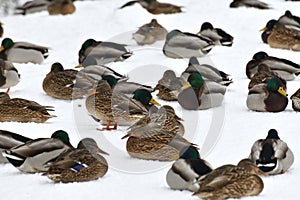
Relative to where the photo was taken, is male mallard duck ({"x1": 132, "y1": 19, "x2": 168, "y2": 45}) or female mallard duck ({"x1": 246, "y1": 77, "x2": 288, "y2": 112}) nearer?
female mallard duck ({"x1": 246, "y1": 77, "x2": 288, "y2": 112})

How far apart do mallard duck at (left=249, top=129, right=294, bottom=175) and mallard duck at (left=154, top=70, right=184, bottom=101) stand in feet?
11.2

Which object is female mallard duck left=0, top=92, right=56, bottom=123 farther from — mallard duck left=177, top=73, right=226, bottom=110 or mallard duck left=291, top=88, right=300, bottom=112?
mallard duck left=291, top=88, right=300, bottom=112

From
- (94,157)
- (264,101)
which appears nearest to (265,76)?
(264,101)

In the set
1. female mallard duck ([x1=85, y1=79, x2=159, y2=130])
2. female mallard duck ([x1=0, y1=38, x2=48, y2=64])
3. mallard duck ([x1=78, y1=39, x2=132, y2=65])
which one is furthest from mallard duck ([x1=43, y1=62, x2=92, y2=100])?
female mallard duck ([x1=0, y1=38, x2=48, y2=64])

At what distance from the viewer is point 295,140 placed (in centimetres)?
872

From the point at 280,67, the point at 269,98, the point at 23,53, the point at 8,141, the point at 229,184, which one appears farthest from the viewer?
the point at 23,53

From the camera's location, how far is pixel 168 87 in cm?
1112

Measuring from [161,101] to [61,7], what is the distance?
7.87m

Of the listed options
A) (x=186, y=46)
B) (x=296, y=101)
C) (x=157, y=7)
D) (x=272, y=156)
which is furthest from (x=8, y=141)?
(x=157, y=7)

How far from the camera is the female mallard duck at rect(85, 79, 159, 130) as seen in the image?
9.45 metres

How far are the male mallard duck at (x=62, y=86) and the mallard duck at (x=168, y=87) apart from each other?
108 cm

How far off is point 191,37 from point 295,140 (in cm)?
569

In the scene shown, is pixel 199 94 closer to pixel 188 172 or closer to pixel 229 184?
pixel 188 172

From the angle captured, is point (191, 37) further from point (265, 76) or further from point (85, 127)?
point (85, 127)
